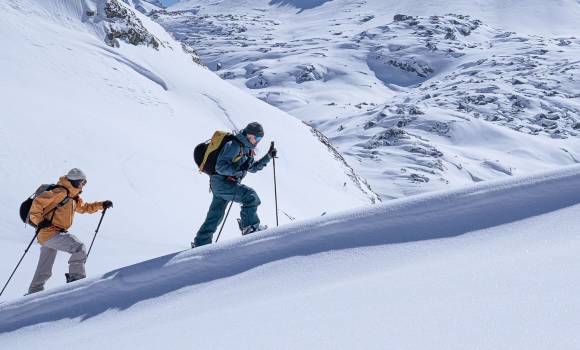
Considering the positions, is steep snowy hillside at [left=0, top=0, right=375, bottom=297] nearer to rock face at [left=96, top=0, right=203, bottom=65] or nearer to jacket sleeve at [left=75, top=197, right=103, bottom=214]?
rock face at [left=96, top=0, right=203, bottom=65]

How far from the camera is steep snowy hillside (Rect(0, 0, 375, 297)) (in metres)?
11.2

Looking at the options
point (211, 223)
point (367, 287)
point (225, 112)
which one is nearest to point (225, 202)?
point (211, 223)

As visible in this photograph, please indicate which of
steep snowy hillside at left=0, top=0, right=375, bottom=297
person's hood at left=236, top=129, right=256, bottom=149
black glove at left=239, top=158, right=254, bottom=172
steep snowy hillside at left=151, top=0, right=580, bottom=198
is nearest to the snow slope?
black glove at left=239, top=158, right=254, bottom=172

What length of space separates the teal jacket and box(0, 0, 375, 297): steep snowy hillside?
2843mm

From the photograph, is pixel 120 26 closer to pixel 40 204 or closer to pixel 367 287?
pixel 40 204

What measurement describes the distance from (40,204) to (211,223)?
1941 mm

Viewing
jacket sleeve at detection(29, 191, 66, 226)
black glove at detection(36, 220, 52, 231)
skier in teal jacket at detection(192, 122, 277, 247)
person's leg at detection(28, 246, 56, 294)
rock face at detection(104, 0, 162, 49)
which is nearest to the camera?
jacket sleeve at detection(29, 191, 66, 226)

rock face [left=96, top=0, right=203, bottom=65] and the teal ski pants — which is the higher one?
the teal ski pants

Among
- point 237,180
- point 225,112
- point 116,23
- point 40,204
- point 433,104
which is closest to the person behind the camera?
point 40,204

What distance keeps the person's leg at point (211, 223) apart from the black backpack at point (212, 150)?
0.49 meters

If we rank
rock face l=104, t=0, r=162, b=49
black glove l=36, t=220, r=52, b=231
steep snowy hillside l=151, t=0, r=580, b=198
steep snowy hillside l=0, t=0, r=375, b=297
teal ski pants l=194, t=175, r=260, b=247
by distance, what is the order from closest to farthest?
black glove l=36, t=220, r=52, b=231, teal ski pants l=194, t=175, r=260, b=247, steep snowy hillside l=0, t=0, r=375, b=297, rock face l=104, t=0, r=162, b=49, steep snowy hillside l=151, t=0, r=580, b=198

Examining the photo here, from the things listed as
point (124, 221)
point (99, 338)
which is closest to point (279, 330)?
point (99, 338)

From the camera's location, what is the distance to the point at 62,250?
6980mm

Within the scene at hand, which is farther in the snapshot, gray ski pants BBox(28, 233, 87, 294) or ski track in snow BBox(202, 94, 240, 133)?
ski track in snow BBox(202, 94, 240, 133)
